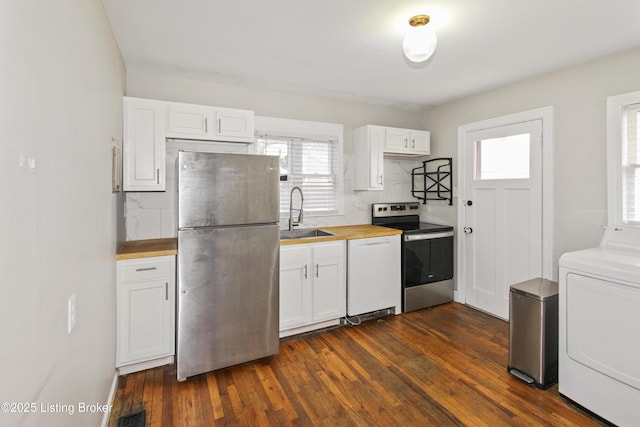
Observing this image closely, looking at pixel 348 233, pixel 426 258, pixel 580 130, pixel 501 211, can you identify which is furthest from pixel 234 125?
pixel 580 130

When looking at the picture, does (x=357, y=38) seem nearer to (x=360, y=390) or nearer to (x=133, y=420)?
(x=360, y=390)

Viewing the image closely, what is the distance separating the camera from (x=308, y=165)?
3.75 meters

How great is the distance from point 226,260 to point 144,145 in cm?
122

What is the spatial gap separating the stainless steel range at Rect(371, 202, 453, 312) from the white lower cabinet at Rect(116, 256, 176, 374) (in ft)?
7.95

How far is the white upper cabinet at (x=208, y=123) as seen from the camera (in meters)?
2.77

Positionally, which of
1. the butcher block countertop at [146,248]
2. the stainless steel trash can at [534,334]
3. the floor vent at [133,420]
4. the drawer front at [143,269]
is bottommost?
the floor vent at [133,420]

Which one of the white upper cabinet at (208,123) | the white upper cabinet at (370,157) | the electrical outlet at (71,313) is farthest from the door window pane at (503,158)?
the electrical outlet at (71,313)

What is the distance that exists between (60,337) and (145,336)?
1.44 m

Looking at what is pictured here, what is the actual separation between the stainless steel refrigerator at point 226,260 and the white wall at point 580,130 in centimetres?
261

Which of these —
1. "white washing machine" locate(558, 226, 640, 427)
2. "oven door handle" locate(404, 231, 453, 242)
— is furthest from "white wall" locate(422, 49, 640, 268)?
"oven door handle" locate(404, 231, 453, 242)

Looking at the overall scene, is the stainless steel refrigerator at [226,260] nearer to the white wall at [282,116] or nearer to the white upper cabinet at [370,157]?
the white wall at [282,116]

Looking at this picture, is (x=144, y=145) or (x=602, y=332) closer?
(x=602, y=332)

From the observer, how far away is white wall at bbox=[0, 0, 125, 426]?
2.59 feet

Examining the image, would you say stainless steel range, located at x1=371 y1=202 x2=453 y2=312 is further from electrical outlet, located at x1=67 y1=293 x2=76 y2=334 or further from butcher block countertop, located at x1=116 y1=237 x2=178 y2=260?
electrical outlet, located at x1=67 y1=293 x2=76 y2=334
